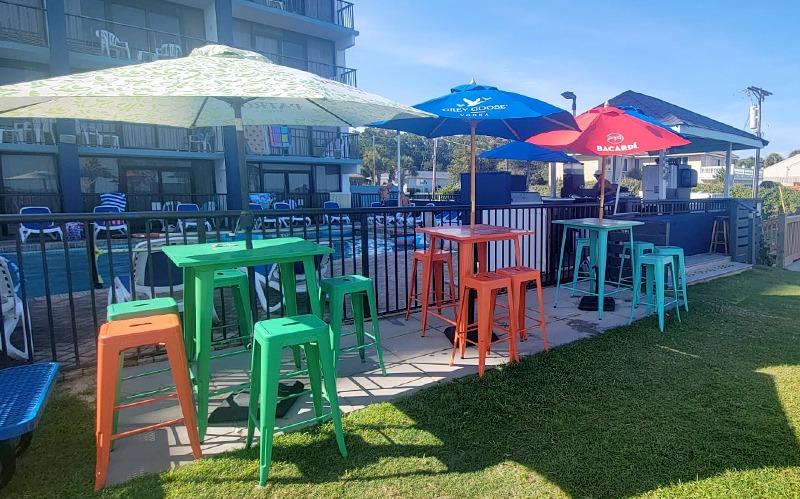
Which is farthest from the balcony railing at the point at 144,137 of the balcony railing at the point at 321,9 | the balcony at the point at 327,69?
the balcony railing at the point at 321,9

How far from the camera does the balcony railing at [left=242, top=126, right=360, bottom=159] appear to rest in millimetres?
18875

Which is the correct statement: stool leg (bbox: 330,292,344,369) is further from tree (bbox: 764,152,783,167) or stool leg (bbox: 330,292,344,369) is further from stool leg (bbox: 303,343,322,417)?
tree (bbox: 764,152,783,167)

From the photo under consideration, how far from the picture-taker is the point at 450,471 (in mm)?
2346

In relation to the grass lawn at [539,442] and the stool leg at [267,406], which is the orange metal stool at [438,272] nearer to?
the grass lawn at [539,442]

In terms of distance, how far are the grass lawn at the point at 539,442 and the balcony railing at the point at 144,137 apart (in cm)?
1479

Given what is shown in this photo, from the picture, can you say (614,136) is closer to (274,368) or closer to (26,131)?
(274,368)

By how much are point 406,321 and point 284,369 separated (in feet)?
5.25

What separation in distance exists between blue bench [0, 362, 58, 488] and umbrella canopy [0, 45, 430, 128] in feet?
4.86

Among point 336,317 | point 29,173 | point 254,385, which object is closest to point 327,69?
point 29,173

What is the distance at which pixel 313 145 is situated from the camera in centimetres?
2072

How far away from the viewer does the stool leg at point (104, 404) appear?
2207mm

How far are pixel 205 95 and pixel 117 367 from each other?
1406 millimetres

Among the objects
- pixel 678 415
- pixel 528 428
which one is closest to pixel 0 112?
pixel 528 428

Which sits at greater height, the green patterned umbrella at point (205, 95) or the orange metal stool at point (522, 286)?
the green patterned umbrella at point (205, 95)
